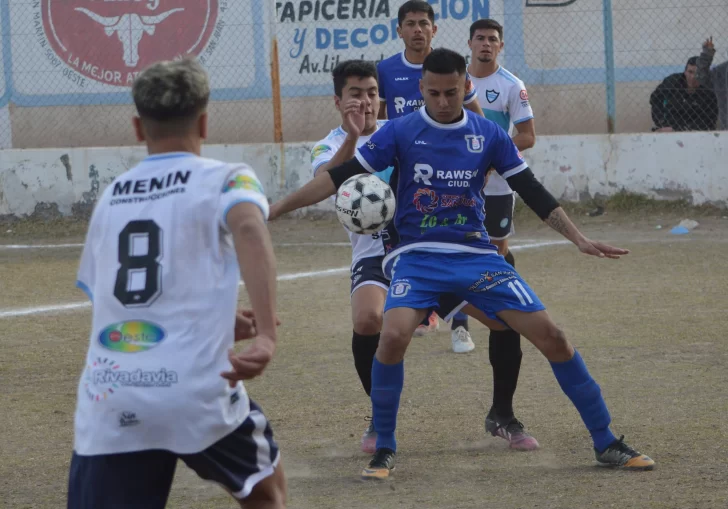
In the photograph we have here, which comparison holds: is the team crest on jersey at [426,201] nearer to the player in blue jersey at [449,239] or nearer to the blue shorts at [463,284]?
the player in blue jersey at [449,239]

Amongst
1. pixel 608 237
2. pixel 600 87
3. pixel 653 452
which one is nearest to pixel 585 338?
pixel 653 452

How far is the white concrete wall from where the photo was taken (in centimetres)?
1290

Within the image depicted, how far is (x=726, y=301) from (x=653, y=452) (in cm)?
377

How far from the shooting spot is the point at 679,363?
21.8 ft

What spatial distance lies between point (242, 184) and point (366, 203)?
6.92 ft

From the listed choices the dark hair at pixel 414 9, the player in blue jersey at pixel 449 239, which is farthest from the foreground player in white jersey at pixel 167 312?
the dark hair at pixel 414 9

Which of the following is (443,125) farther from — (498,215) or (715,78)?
(715,78)

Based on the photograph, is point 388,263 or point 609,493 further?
point 388,263

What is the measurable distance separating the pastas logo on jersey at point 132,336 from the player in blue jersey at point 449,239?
6.65 ft

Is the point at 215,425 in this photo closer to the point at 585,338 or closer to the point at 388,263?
the point at 388,263

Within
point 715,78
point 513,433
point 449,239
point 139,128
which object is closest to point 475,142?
point 449,239

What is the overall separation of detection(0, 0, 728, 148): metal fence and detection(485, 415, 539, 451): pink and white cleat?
29.1ft

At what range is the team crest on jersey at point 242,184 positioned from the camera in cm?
286

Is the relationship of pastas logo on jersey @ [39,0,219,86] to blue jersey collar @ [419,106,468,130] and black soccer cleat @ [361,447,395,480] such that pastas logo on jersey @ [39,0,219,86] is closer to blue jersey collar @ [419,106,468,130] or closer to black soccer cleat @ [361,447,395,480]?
blue jersey collar @ [419,106,468,130]
